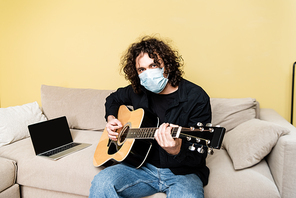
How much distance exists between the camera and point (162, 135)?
1073 mm

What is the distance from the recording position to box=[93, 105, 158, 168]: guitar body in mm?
1265

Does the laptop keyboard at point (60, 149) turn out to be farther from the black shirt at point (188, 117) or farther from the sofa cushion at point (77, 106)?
the black shirt at point (188, 117)

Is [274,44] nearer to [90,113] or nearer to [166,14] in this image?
[166,14]

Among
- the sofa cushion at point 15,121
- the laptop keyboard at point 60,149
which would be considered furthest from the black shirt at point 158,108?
the sofa cushion at point 15,121

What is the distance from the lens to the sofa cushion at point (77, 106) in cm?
219

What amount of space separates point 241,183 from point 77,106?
1539 millimetres

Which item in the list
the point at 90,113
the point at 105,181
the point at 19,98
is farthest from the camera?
the point at 19,98

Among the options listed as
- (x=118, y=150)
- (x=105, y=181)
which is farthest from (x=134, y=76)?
(x=105, y=181)

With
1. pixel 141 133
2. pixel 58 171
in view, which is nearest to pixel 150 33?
pixel 141 133

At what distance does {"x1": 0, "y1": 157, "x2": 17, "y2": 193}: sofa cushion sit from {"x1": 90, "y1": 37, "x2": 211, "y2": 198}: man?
27.0 inches

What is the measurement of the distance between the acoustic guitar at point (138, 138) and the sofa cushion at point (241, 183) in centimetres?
24

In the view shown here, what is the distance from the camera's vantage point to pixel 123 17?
2.38m

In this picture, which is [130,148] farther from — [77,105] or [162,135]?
[77,105]

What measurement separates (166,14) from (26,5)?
1649 mm
